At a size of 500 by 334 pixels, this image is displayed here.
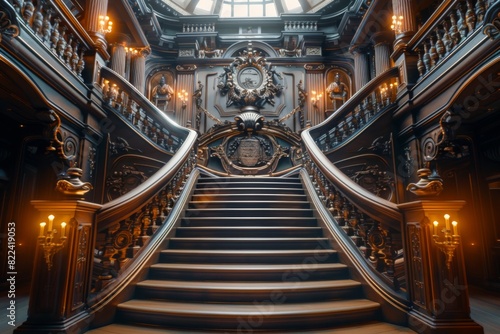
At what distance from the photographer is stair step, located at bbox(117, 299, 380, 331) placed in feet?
7.99

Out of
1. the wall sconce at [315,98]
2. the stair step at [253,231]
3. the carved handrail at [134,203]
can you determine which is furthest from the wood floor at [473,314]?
the wall sconce at [315,98]

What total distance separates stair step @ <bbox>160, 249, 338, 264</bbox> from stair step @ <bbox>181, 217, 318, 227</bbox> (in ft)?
2.44

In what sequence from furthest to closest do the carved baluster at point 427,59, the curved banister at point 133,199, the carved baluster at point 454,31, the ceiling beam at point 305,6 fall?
the ceiling beam at point 305,6
the carved baluster at point 427,59
the carved baluster at point 454,31
the curved banister at point 133,199

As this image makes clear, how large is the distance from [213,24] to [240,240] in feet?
27.1

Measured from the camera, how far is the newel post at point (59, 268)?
216cm

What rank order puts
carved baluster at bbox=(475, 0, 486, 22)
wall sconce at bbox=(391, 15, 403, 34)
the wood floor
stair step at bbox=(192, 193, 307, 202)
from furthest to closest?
wall sconce at bbox=(391, 15, 403, 34), stair step at bbox=(192, 193, 307, 202), carved baluster at bbox=(475, 0, 486, 22), the wood floor

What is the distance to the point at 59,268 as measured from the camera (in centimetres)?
224

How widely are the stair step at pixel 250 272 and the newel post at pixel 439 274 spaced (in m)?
0.82

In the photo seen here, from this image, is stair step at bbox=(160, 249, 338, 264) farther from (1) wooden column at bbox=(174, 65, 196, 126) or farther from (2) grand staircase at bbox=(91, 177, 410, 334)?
(1) wooden column at bbox=(174, 65, 196, 126)

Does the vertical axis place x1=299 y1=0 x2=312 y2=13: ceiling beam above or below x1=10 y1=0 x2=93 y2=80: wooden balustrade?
above

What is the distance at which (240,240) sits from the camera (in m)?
3.57

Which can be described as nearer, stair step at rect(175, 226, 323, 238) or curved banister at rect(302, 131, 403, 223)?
curved banister at rect(302, 131, 403, 223)

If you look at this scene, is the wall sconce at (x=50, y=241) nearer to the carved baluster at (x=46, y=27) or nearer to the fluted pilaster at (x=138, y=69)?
the carved baluster at (x=46, y=27)

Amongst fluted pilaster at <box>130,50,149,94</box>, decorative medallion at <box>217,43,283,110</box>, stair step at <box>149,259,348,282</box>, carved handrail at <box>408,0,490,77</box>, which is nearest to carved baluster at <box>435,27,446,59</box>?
carved handrail at <box>408,0,490,77</box>
